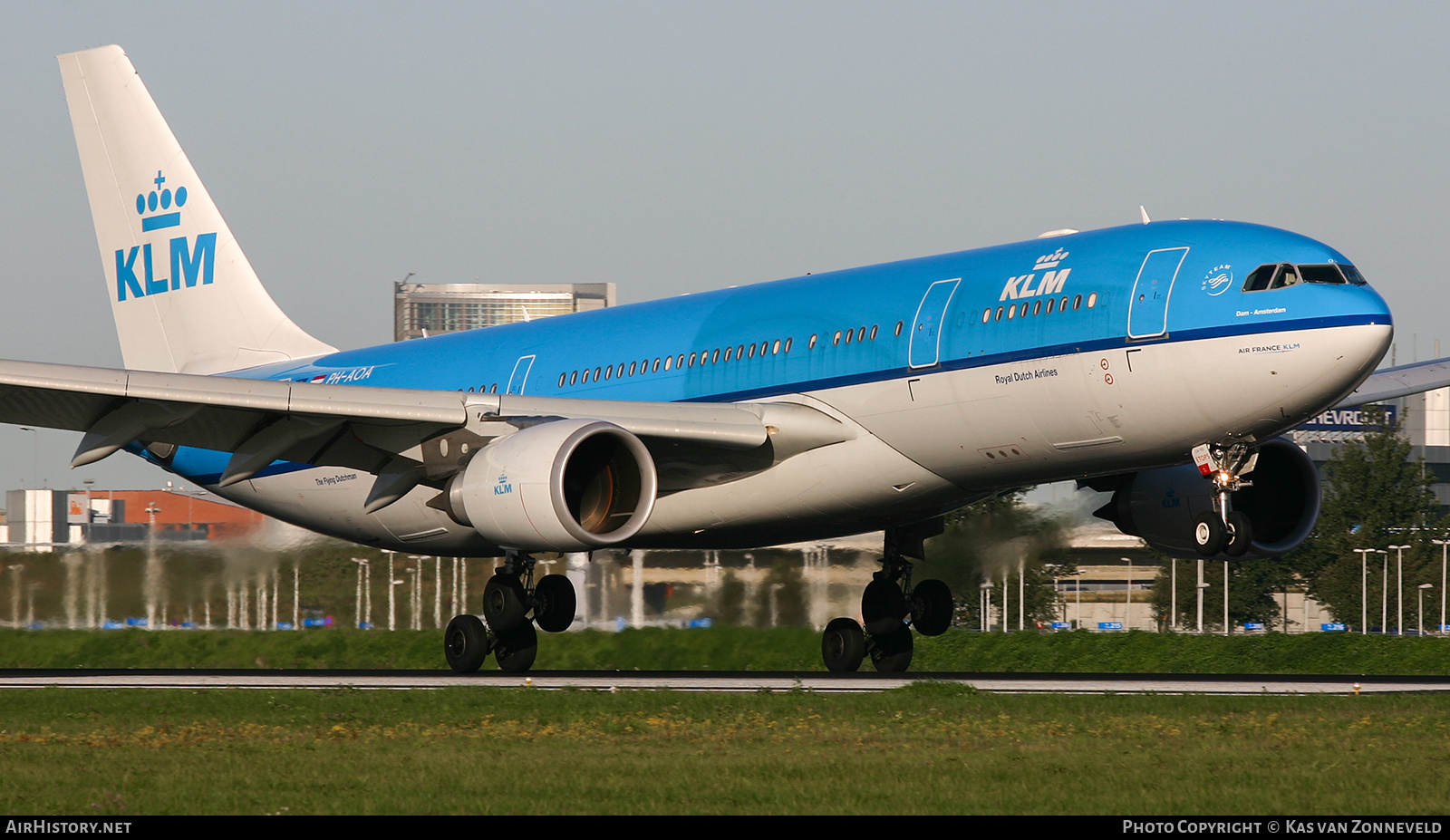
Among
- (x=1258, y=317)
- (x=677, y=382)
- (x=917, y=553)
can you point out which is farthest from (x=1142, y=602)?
(x=1258, y=317)

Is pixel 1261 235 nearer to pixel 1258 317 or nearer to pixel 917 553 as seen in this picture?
pixel 1258 317

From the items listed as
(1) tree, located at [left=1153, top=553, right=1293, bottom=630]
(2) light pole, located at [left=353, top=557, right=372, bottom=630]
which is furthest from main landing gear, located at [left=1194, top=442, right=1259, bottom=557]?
(1) tree, located at [left=1153, top=553, right=1293, bottom=630]

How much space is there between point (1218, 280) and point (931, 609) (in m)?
9.28

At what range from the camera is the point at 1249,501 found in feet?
84.1

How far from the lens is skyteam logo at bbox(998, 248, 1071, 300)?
20.8 metres

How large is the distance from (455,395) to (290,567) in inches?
427

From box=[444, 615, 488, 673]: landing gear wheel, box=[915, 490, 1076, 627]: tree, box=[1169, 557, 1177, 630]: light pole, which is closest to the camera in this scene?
box=[444, 615, 488, 673]: landing gear wheel

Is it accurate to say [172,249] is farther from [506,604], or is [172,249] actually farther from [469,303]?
[469,303]

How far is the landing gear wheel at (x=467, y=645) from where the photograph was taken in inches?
1009

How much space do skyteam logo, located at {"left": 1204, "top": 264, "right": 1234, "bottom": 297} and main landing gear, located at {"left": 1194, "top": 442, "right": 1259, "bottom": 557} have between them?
6.58 feet

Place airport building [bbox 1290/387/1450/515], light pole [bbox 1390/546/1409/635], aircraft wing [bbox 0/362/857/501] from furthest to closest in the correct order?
airport building [bbox 1290/387/1450/515]
light pole [bbox 1390/546/1409/635]
aircraft wing [bbox 0/362/857/501]

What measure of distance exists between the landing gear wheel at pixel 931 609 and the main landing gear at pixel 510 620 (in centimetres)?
556

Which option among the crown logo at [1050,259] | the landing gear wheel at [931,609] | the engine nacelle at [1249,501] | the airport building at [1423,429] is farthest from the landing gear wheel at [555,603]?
the airport building at [1423,429]

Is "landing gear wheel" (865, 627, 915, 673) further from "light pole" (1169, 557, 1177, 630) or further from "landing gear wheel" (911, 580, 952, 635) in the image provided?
"light pole" (1169, 557, 1177, 630)
